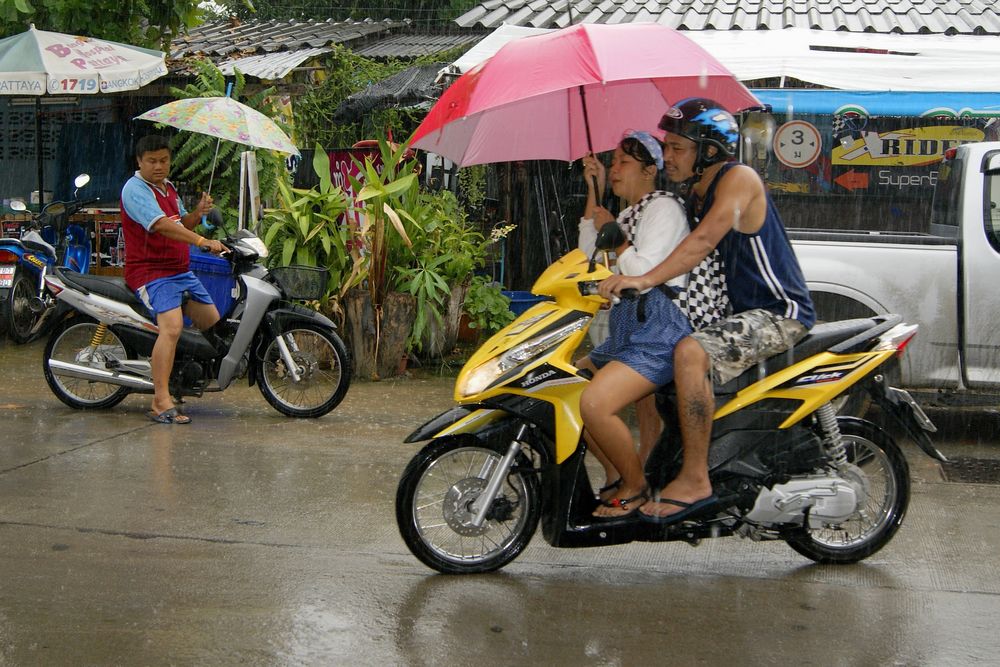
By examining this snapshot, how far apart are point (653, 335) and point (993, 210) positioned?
360 cm

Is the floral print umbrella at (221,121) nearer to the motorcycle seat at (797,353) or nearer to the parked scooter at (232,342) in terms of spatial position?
the parked scooter at (232,342)

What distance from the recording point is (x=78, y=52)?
32.3 feet

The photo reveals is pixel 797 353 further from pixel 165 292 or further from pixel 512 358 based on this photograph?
pixel 165 292

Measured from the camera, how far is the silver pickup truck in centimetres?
666

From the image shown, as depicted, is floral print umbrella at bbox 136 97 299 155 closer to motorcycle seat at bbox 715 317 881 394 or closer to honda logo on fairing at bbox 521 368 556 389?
honda logo on fairing at bbox 521 368 556 389

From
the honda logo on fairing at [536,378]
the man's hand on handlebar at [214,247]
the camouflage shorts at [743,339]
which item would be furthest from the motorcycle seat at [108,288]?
the camouflage shorts at [743,339]

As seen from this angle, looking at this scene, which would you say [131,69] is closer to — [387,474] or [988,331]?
[387,474]

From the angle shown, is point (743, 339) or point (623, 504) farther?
point (623, 504)

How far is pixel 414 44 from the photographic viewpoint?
14.4m

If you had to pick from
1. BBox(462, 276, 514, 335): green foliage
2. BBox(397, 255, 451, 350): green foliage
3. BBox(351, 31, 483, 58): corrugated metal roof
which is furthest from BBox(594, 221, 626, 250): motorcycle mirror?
BBox(351, 31, 483, 58): corrugated metal roof

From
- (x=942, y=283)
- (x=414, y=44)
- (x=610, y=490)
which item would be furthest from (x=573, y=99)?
(x=414, y=44)

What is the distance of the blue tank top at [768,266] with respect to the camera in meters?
4.24

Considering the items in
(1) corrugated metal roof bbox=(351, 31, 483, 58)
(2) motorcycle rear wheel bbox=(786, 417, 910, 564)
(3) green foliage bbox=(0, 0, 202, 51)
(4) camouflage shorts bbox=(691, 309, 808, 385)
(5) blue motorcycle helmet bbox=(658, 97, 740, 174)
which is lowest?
(2) motorcycle rear wheel bbox=(786, 417, 910, 564)

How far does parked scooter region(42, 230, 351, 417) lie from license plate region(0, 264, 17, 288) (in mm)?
2579
